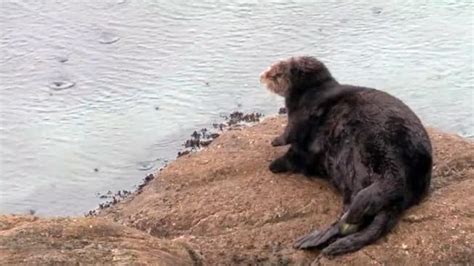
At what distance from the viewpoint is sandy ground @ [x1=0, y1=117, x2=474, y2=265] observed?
5.34 m

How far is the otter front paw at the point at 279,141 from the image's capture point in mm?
6786

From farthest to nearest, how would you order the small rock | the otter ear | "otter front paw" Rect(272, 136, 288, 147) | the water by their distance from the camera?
the small rock → the water → the otter ear → "otter front paw" Rect(272, 136, 288, 147)

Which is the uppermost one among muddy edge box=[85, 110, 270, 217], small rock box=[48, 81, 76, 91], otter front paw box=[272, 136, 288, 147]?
small rock box=[48, 81, 76, 91]

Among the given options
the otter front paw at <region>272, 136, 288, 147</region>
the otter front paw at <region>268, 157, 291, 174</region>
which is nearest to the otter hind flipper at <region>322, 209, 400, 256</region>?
the otter front paw at <region>268, 157, 291, 174</region>

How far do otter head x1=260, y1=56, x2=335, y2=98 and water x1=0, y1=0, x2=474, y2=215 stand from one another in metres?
1.73

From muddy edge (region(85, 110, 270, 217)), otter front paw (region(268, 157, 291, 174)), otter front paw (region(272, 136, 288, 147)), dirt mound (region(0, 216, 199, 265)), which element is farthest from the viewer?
muddy edge (region(85, 110, 270, 217))

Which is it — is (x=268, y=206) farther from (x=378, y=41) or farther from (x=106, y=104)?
(x=378, y=41)

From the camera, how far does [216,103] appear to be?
9172 mm

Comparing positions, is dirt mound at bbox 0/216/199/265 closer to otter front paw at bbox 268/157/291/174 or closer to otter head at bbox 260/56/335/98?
otter front paw at bbox 268/157/291/174

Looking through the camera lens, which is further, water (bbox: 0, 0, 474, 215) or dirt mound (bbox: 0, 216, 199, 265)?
water (bbox: 0, 0, 474, 215)

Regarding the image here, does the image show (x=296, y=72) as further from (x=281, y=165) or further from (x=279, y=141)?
(x=281, y=165)

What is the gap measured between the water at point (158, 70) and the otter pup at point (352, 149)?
1872mm

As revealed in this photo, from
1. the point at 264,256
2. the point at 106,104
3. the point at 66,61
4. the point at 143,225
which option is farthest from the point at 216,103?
the point at 264,256

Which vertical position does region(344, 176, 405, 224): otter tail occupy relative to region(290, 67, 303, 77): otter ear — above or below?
below
